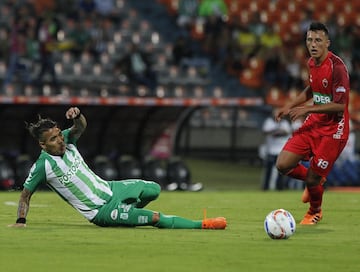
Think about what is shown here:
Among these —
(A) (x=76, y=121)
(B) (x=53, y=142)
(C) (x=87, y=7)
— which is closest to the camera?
(B) (x=53, y=142)

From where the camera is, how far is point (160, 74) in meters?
30.1

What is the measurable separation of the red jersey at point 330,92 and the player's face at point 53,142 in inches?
129

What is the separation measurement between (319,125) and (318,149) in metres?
0.30

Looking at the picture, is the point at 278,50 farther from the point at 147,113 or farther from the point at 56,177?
the point at 56,177

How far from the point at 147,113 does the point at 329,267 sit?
54.6 feet

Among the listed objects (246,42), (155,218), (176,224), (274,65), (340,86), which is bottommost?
(274,65)

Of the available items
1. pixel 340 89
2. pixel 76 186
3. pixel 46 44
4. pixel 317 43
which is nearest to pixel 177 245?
pixel 76 186

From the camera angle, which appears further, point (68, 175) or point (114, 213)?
point (114, 213)

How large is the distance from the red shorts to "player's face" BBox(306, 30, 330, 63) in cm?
96

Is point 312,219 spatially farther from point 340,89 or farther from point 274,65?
point 274,65

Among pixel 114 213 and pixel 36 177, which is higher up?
pixel 36 177

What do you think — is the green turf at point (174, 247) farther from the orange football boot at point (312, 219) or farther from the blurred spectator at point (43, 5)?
the blurred spectator at point (43, 5)

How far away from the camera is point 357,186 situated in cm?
2617

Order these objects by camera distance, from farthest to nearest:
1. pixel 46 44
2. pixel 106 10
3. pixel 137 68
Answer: pixel 106 10
pixel 137 68
pixel 46 44
